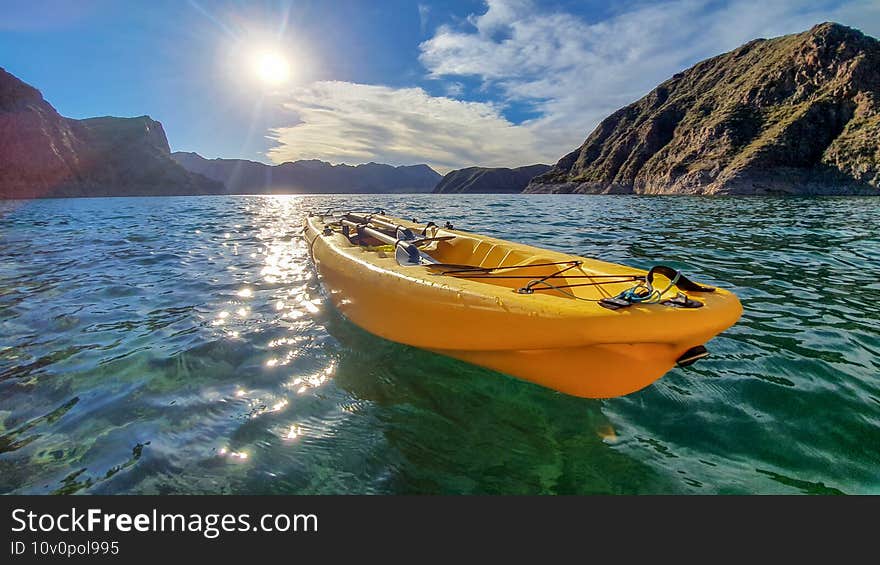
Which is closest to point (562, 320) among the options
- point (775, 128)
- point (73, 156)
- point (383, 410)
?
point (383, 410)

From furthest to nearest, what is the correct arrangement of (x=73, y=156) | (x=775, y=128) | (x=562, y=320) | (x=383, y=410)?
1. (x=73, y=156)
2. (x=775, y=128)
3. (x=383, y=410)
4. (x=562, y=320)

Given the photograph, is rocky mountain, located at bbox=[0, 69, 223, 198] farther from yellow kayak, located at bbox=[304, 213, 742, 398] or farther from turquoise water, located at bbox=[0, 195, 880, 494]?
yellow kayak, located at bbox=[304, 213, 742, 398]

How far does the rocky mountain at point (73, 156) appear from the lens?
3435 inches

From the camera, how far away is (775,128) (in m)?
64.5

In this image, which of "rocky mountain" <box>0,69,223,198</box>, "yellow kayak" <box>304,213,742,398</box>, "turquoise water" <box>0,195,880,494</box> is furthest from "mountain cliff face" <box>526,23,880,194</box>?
"rocky mountain" <box>0,69,223,198</box>

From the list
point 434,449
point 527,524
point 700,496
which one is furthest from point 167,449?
point 700,496

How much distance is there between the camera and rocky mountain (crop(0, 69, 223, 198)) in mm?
87250

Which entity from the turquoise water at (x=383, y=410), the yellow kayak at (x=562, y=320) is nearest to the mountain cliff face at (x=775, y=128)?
the turquoise water at (x=383, y=410)

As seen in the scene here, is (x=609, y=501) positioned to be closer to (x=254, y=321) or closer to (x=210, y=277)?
(x=254, y=321)

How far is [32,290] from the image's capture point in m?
7.16

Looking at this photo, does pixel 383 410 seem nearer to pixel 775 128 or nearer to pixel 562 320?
pixel 562 320

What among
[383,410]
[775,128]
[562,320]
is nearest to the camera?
[562,320]

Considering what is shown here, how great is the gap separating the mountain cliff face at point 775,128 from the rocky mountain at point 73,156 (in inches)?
5189

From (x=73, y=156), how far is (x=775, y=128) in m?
162
